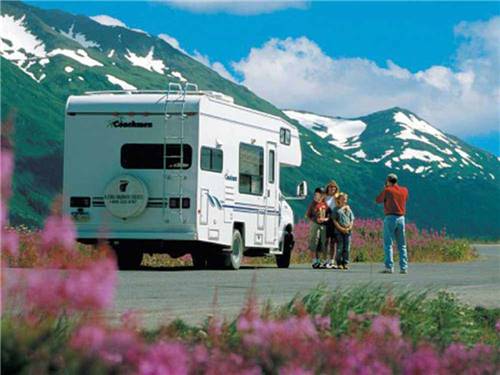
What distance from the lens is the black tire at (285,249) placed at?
27078mm

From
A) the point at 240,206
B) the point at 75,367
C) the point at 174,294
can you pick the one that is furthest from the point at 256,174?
the point at 75,367

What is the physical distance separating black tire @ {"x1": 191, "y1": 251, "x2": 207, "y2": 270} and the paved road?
0.89m

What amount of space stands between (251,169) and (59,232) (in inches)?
775

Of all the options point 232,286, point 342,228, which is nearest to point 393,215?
point 342,228

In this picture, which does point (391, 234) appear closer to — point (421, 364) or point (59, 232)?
point (421, 364)

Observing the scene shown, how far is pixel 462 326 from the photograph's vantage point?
32.4 feet

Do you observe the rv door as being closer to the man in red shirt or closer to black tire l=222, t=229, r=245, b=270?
black tire l=222, t=229, r=245, b=270

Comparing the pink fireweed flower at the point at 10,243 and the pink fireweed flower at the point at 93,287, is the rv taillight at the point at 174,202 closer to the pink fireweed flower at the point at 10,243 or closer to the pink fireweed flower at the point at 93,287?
the pink fireweed flower at the point at 10,243

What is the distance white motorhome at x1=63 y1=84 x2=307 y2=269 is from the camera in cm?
2275

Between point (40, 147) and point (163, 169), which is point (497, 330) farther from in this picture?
point (40, 147)

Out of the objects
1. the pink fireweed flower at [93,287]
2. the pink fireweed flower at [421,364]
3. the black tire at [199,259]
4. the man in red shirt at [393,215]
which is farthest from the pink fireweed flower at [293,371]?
the man in red shirt at [393,215]

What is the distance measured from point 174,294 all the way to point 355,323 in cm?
Answer: 810

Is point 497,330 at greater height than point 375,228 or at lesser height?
lesser

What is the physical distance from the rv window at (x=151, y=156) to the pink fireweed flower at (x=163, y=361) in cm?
1735
